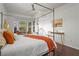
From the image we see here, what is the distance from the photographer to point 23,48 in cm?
142

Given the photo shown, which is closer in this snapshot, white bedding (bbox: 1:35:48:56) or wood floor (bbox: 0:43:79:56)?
white bedding (bbox: 1:35:48:56)

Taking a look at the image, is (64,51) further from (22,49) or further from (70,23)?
(22,49)

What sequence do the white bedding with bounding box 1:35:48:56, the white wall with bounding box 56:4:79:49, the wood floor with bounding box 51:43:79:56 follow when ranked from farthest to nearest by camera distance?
the white wall with bounding box 56:4:79:49 < the wood floor with bounding box 51:43:79:56 < the white bedding with bounding box 1:35:48:56

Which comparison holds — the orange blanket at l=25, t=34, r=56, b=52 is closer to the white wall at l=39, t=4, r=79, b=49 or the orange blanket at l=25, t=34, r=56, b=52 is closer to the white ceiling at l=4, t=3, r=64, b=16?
the white wall at l=39, t=4, r=79, b=49

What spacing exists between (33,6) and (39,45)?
71 centimetres

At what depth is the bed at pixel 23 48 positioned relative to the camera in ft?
4.33

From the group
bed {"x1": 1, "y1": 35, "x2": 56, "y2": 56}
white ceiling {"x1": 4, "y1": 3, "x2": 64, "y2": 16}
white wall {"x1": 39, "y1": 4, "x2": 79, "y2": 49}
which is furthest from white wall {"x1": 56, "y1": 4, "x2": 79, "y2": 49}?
bed {"x1": 1, "y1": 35, "x2": 56, "y2": 56}

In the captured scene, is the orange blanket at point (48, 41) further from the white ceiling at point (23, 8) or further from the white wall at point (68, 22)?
the white ceiling at point (23, 8)

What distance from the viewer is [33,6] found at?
172cm

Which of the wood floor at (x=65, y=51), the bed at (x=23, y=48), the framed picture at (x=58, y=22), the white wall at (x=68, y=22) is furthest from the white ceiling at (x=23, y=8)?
the wood floor at (x=65, y=51)

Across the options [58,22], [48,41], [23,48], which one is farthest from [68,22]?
[23,48]

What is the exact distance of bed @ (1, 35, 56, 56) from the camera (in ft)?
4.33

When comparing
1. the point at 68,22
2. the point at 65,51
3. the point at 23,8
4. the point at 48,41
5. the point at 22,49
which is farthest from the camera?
the point at 68,22

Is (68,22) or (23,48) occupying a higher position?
(68,22)
